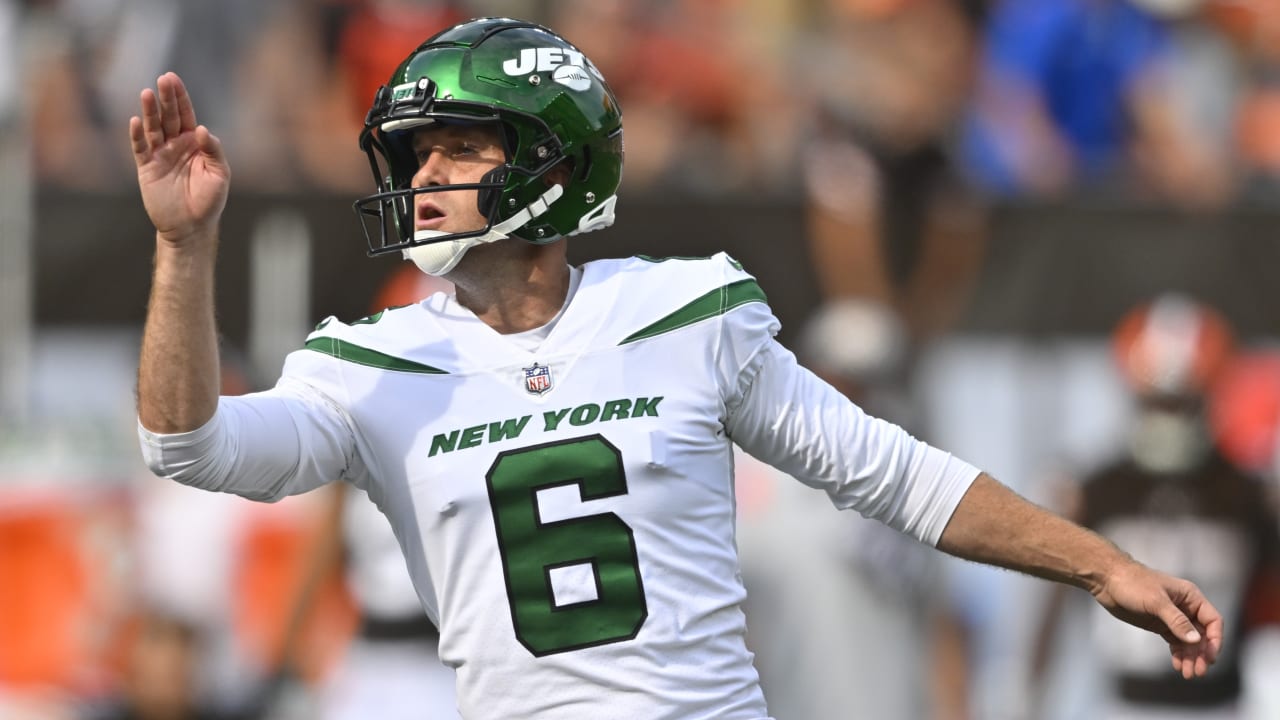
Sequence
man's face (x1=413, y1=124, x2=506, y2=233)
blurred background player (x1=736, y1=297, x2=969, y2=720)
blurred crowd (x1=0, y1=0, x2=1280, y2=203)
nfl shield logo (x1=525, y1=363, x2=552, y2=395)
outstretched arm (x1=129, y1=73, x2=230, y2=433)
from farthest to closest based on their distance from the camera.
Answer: blurred crowd (x1=0, y1=0, x2=1280, y2=203), blurred background player (x1=736, y1=297, x2=969, y2=720), man's face (x1=413, y1=124, x2=506, y2=233), nfl shield logo (x1=525, y1=363, x2=552, y2=395), outstretched arm (x1=129, y1=73, x2=230, y2=433)

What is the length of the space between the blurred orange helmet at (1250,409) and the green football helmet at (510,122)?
4.83 metres

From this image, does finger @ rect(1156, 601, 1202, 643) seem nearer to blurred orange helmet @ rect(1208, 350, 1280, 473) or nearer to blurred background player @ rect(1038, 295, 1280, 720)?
blurred background player @ rect(1038, 295, 1280, 720)

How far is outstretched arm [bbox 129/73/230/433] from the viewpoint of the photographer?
10.5 ft

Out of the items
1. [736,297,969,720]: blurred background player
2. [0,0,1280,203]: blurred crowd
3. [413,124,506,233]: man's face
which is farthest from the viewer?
[0,0,1280,203]: blurred crowd

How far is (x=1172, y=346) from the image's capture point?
25.1 ft

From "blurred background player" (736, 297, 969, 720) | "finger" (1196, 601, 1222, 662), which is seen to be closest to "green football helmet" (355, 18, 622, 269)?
"finger" (1196, 601, 1222, 662)

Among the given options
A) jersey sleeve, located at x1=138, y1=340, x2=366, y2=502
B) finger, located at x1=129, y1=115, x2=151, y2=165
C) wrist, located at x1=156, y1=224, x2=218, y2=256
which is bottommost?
jersey sleeve, located at x1=138, y1=340, x2=366, y2=502

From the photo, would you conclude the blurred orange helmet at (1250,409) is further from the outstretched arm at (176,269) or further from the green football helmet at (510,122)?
the outstretched arm at (176,269)

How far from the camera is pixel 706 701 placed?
3484mm

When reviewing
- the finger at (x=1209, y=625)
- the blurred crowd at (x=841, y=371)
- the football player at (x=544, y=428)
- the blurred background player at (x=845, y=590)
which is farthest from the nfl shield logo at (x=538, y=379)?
the blurred background player at (x=845, y=590)

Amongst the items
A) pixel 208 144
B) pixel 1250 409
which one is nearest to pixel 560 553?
pixel 208 144

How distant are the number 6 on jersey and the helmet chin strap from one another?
41cm

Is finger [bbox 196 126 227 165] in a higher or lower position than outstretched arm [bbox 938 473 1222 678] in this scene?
higher

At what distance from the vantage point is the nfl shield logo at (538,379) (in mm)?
3547
